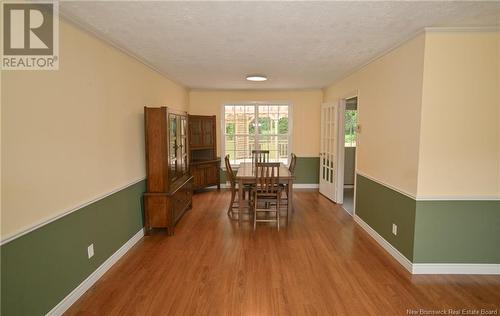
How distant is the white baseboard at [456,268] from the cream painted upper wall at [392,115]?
77cm

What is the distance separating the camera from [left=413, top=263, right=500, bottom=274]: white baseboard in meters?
2.75

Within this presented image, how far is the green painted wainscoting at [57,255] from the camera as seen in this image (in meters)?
1.74

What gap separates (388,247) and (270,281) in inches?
62.5

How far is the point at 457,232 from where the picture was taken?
2.74m

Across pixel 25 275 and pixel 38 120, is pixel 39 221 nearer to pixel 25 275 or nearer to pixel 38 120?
pixel 25 275

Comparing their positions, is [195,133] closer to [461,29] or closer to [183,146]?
[183,146]

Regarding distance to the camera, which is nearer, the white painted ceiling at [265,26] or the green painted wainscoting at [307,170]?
the white painted ceiling at [265,26]

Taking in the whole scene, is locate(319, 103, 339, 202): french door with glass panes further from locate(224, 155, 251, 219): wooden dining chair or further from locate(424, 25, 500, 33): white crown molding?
locate(424, 25, 500, 33): white crown molding

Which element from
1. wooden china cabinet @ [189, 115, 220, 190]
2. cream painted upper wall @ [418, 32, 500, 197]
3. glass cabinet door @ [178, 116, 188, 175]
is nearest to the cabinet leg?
glass cabinet door @ [178, 116, 188, 175]

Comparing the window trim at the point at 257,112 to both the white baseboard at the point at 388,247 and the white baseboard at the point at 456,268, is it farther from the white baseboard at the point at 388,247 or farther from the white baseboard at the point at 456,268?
the white baseboard at the point at 456,268

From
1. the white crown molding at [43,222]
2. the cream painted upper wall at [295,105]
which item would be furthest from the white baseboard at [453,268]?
the cream painted upper wall at [295,105]

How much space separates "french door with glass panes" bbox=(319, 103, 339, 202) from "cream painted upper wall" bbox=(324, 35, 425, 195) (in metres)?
1.12

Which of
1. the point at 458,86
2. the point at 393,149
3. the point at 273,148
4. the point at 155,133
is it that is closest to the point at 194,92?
the point at 273,148

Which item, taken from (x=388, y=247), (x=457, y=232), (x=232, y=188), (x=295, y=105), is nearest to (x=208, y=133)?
(x=232, y=188)
